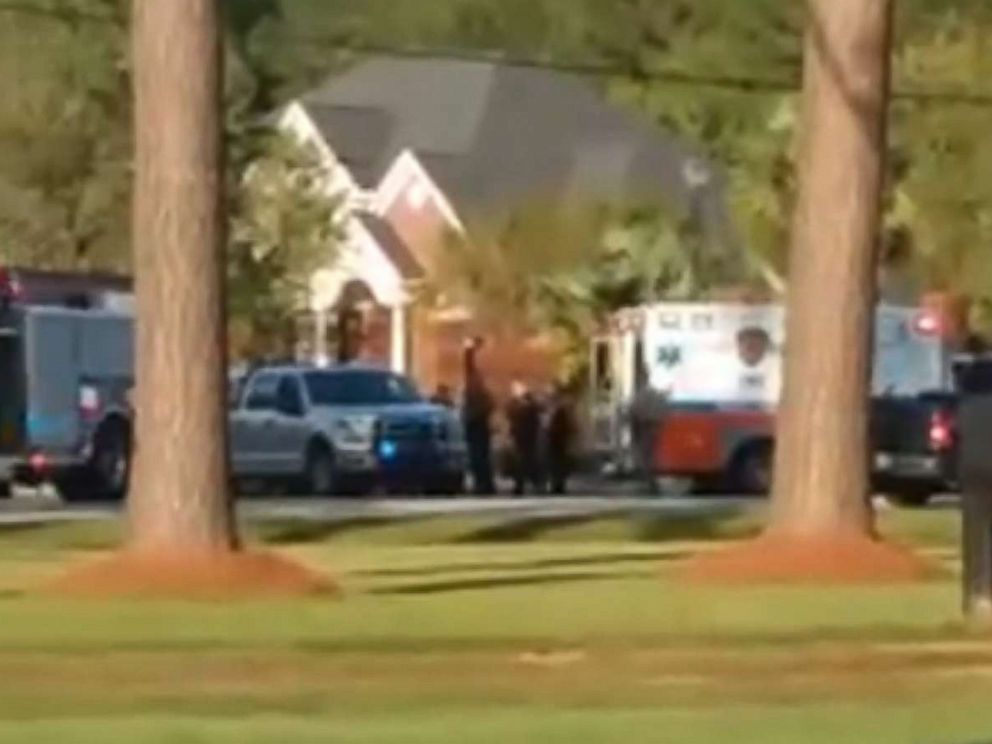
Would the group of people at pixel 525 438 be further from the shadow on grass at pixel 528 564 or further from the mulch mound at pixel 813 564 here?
the mulch mound at pixel 813 564

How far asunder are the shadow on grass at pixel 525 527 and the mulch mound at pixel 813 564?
7275 mm

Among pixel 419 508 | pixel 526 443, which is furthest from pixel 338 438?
pixel 419 508

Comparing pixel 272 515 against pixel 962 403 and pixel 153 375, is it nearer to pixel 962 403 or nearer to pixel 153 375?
pixel 153 375

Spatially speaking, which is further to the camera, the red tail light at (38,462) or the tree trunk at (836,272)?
the red tail light at (38,462)

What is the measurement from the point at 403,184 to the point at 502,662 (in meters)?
72.8

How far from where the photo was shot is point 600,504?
41.7 meters

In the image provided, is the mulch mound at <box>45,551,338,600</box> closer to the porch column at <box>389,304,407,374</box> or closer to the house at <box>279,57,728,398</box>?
the house at <box>279,57,728,398</box>

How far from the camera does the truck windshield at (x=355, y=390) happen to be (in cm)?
5128

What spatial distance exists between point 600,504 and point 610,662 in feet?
73.3

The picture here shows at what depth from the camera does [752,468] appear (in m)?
50.1

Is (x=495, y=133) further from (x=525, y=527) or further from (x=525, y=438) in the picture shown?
(x=525, y=527)

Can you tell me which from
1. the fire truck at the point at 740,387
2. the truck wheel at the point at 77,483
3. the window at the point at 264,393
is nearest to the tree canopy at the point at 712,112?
the fire truck at the point at 740,387

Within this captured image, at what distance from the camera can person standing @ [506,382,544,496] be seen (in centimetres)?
5228

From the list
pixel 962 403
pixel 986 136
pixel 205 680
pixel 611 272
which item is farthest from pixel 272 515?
pixel 611 272
